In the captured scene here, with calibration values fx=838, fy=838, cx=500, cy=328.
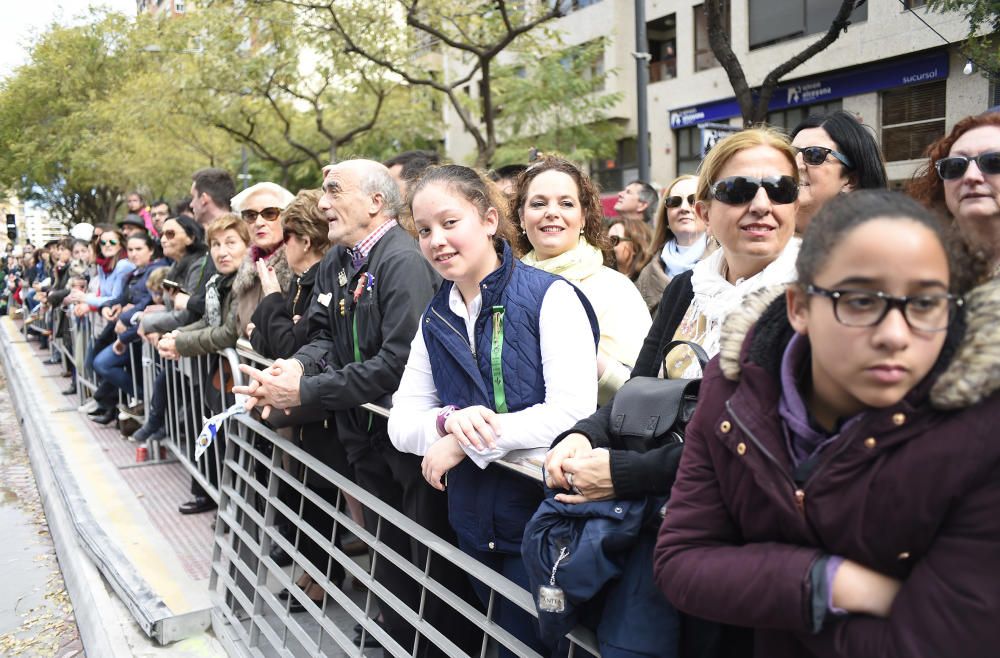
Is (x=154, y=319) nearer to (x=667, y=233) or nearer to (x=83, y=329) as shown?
(x=667, y=233)

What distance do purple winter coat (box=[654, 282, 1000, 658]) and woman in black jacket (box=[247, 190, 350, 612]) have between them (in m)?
2.51

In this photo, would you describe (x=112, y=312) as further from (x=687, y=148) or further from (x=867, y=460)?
(x=687, y=148)

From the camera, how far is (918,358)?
133cm

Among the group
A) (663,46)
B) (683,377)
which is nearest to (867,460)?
(683,377)

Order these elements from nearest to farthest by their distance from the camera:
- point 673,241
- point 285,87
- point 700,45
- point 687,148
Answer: point 673,241 → point 285,87 → point 700,45 → point 687,148

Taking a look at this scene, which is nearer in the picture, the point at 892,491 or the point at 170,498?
the point at 892,491

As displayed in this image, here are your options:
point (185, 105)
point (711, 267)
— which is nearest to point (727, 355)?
point (711, 267)

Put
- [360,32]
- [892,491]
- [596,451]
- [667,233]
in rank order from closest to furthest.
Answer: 1. [892,491]
2. [596,451]
3. [667,233]
4. [360,32]

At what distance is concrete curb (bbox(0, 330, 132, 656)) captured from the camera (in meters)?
3.96

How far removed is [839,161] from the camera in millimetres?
3100

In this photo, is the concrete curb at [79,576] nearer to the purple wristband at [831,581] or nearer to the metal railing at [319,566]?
the metal railing at [319,566]

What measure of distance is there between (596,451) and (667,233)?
353 cm

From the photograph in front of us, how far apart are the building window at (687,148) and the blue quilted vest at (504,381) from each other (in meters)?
21.8

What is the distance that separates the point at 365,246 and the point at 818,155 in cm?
190
